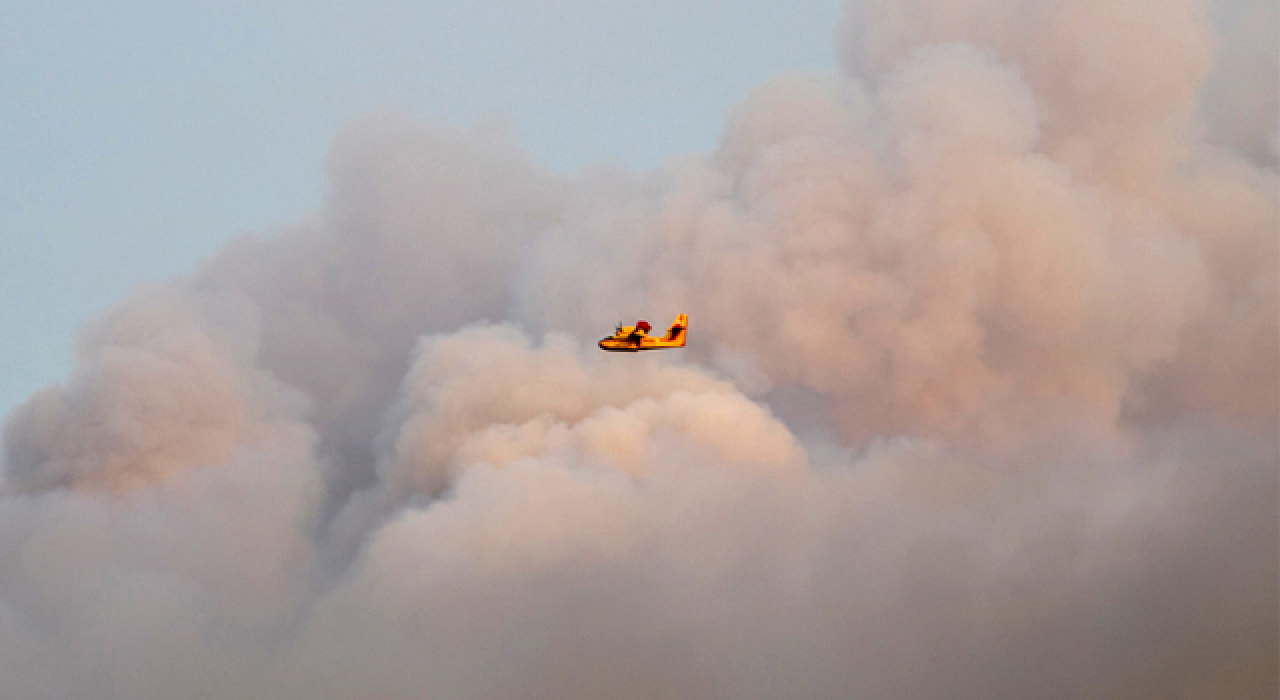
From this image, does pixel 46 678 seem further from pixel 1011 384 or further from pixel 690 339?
pixel 1011 384

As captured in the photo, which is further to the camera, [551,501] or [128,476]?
[128,476]

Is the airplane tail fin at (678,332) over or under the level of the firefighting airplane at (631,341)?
over

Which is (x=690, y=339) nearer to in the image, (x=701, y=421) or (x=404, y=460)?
(x=701, y=421)

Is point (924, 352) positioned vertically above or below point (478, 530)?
above

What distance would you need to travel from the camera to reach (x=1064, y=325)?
10894cm

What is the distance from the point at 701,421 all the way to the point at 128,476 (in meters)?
45.6

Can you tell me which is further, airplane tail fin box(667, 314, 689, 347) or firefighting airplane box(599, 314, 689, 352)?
airplane tail fin box(667, 314, 689, 347)

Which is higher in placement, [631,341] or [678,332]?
[678,332]

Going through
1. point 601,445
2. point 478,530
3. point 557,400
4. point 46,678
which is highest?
point 557,400

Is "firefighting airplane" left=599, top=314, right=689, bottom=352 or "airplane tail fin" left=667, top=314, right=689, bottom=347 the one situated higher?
"airplane tail fin" left=667, top=314, right=689, bottom=347

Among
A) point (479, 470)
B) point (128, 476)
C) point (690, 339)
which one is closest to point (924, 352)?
point (690, 339)

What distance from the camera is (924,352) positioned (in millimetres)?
106750

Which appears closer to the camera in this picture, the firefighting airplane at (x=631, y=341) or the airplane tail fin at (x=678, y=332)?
the firefighting airplane at (x=631, y=341)

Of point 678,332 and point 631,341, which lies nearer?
point 631,341
